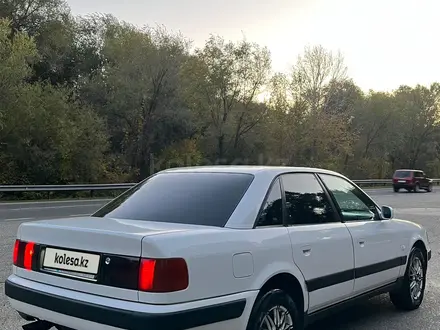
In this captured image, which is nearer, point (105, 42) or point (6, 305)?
point (6, 305)

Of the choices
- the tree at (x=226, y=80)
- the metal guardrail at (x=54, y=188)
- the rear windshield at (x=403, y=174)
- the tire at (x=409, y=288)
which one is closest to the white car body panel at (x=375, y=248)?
the tire at (x=409, y=288)

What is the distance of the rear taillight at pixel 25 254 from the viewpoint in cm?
370

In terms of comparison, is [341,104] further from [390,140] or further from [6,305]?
[6,305]

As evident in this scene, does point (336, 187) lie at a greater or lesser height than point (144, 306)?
greater

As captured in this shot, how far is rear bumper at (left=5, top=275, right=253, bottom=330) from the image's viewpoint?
2957 millimetres

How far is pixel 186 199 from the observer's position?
4047mm

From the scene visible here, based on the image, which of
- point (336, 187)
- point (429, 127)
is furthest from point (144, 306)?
point (429, 127)

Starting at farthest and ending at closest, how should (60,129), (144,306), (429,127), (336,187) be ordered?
(429,127), (60,129), (336,187), (144,306)

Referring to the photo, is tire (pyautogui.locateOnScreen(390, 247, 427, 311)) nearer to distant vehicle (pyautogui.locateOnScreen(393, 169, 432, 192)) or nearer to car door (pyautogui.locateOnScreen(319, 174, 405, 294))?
car door (pyautogui.locateOnScreen(319, 174, 405, 294))

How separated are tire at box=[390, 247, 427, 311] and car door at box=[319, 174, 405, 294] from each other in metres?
0.28

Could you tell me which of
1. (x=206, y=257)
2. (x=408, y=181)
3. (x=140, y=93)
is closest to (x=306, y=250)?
(x=206, y=257)

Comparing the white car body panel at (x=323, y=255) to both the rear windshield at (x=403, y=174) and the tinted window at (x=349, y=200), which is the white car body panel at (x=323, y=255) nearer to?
the tinted window at (x=349, y=200)

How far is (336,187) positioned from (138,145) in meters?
29.3

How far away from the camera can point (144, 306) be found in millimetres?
3000
